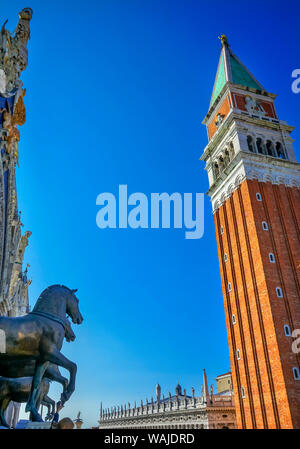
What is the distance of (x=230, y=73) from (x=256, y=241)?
2295 centimetres

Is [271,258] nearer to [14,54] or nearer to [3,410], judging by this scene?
[14,54]

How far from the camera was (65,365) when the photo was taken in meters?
7.29

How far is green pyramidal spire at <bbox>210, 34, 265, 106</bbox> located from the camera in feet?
134

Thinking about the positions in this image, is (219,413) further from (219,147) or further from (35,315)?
(35,315)

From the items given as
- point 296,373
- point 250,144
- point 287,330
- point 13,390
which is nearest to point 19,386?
point 13,390

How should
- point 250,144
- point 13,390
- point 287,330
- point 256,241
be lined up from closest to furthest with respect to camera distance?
point 13,390
point 287,330
point 256,241
point 250,144

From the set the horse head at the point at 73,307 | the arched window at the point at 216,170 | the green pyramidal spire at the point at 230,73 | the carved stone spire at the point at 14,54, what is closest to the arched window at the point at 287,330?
the arched window at the point at 216,170

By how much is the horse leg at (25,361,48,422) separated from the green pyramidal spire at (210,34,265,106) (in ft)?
128

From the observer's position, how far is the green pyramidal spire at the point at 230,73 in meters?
40.8

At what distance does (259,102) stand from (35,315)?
39.0m

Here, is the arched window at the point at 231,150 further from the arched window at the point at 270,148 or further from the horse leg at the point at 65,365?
the horse leg at the point at 65,365

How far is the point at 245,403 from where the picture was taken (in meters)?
26.4

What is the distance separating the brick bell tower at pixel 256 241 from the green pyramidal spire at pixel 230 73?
9.0 inches
